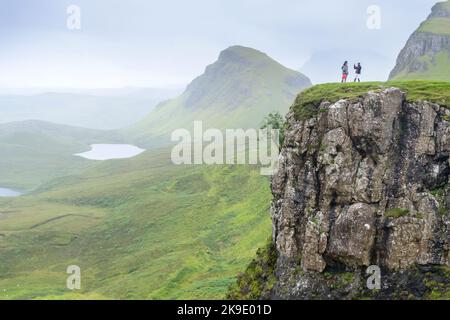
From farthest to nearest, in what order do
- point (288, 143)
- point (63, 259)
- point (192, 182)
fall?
point (192, 182), point (63, 259), point (288, 143)

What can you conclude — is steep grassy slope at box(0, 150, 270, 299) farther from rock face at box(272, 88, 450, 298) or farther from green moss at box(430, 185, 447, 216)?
green moss at box(430, 185, 447, 216)

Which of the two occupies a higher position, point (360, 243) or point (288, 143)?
point (288, 143)

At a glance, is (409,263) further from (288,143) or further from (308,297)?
(288,143)

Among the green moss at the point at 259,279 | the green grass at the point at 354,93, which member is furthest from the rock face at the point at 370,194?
the green moss at the point at 259,279

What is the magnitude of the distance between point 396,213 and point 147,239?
90.7 m

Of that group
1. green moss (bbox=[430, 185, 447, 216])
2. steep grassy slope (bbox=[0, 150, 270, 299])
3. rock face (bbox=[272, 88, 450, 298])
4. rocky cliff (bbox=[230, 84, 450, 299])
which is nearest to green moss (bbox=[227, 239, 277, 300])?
rocky cliff (bbox=[230, 84, 450, 299])

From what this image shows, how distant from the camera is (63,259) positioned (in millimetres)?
117125

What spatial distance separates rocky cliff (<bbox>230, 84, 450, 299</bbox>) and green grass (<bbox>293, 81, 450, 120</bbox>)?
248mm

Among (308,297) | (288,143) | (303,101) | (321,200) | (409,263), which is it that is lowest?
(308,297)

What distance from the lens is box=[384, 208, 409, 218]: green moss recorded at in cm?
3812

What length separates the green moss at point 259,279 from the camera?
44562 mm

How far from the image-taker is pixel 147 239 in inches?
4729

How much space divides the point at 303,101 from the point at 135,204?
12572 centimetres
